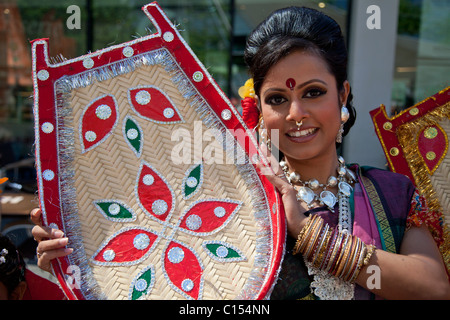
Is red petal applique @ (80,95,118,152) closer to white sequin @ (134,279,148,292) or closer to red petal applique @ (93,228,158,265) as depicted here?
red petal applique @ (93,228,158,265)

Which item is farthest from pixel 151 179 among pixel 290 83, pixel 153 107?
pixel 290 83

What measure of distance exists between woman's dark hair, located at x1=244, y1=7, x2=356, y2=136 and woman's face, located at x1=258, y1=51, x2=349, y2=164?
1.0 inches

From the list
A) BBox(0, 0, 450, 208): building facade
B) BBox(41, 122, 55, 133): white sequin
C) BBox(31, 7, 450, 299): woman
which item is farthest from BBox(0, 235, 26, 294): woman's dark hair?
BBox(0, 0, 450, 208): building facade

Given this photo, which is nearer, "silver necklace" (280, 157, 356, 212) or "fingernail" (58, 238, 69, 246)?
"fingernail" (58, 238, 69, 246)

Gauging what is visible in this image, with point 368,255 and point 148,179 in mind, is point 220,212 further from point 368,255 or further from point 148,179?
point 368,255

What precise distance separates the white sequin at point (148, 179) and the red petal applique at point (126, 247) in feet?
0.50

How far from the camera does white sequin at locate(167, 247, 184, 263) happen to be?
1.24 metres

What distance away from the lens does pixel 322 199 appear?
1408 mm

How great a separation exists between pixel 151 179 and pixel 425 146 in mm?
1140

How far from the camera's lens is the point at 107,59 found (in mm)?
1257

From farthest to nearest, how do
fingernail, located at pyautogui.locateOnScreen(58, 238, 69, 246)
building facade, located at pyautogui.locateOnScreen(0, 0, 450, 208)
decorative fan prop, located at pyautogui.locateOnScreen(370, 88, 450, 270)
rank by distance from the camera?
building facade, located at pyautogui.locateOnScreen(0, 0, 450, 208)
decorative fan prop, located at pyautogui.locateOnScreen(370, 88, 450, 270)
fingernail, located at pyautogui.locateOnScreen(58, 238, 69, 246)

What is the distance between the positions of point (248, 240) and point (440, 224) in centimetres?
80
